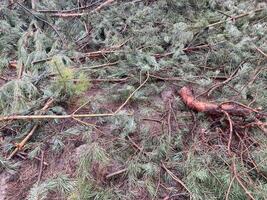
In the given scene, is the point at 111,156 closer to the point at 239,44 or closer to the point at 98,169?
the point at 98,169

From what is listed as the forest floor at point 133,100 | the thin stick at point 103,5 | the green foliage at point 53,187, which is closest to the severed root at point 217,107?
the forest floor at point 133,100

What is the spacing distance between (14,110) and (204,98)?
50.9 inches

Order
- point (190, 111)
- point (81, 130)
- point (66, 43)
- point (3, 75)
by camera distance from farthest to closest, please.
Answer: point (66, 43) → point (3, 75) → point (190, 111) → point (81, 130)

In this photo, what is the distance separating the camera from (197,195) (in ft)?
6.63

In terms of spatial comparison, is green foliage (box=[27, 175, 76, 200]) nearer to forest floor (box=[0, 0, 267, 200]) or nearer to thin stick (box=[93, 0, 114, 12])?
forest floor (box=[0, 0, 267, 200])

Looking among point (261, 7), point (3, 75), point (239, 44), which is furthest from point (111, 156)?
point (261, 7)

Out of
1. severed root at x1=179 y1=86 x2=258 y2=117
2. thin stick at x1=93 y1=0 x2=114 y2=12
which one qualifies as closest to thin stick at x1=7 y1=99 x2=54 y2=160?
severed root at x1=179 y1=86 x2=258 y2=117

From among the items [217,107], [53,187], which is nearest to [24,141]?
[53,187]

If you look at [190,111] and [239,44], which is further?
[239,44]

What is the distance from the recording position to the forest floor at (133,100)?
214cm

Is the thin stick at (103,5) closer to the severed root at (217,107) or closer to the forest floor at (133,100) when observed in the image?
the forest floor at (133,100)

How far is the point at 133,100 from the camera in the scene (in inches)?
104

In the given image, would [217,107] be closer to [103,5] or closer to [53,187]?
[53,187]

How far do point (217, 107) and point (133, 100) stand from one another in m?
0.58
